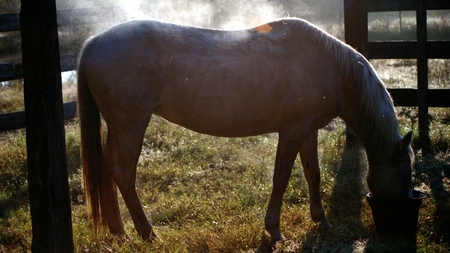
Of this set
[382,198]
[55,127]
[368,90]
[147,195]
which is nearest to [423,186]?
Result: [382,198]

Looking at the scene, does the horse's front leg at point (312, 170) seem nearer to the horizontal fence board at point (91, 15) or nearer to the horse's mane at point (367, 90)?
the horse's mane at point (367, 90)

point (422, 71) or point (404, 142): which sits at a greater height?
point (422, 71)

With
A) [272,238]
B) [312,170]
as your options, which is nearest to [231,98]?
[312,170]

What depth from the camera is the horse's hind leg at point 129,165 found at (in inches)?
183

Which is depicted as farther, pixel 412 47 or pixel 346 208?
pixel 412 47

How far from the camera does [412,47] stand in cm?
756

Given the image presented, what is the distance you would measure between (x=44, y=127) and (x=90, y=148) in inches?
46.6

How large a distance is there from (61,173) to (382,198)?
2936 millimetres

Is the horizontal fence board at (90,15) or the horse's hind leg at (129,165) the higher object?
the horizontal fence board at (90,15)

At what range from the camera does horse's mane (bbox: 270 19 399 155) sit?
486 centimetres

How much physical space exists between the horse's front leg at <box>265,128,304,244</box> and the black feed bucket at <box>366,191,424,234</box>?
0.92 m

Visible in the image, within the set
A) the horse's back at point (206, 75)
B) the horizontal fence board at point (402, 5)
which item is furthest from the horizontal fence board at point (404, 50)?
the horse's back at point (206, 75)

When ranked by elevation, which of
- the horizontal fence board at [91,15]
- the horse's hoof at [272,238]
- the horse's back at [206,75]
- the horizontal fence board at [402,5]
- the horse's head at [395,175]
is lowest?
the horse's hoof at [272,238]

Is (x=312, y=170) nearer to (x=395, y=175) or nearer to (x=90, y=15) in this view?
(x=395, y=175)
